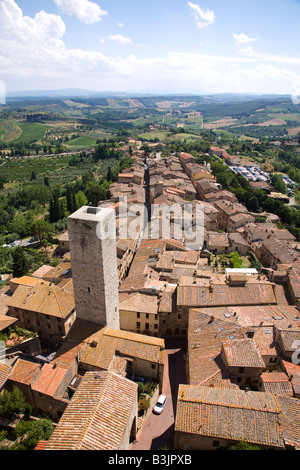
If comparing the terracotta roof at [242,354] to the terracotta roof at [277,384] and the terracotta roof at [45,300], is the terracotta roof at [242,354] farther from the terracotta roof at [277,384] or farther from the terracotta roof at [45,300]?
the terracotta roof at [45,300]

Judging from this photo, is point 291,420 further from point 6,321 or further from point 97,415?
point 6,321

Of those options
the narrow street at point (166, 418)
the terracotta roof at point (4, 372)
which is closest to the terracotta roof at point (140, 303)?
the narrow street at point (166, 418)

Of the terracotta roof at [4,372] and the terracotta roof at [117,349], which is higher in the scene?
the terracotta roof at [4,372]

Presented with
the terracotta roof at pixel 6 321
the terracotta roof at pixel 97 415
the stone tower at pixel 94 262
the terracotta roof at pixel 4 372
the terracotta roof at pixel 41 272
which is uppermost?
the stone tower at pixel 94 262

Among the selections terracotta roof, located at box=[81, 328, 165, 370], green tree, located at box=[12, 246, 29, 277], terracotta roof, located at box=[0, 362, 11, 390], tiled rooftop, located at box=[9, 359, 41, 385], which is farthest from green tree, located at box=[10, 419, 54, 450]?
green tree, located at box=[12, 246, 29, 277]

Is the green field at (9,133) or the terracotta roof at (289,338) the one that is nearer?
the terracotta roof at (289,338)

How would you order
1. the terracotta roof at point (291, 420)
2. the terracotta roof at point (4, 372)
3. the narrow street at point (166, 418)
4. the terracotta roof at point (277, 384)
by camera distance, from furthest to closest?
the terracotta roof at point (277, 384)
the terracotta roof at point (4, 372)
the narrow street at point (166, 418)
the terracotta roof at point (291, 420)

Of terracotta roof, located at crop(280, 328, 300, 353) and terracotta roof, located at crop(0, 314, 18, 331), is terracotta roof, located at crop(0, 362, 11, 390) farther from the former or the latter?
terracotta roof, located at crop(280, 328, 300, 353)
